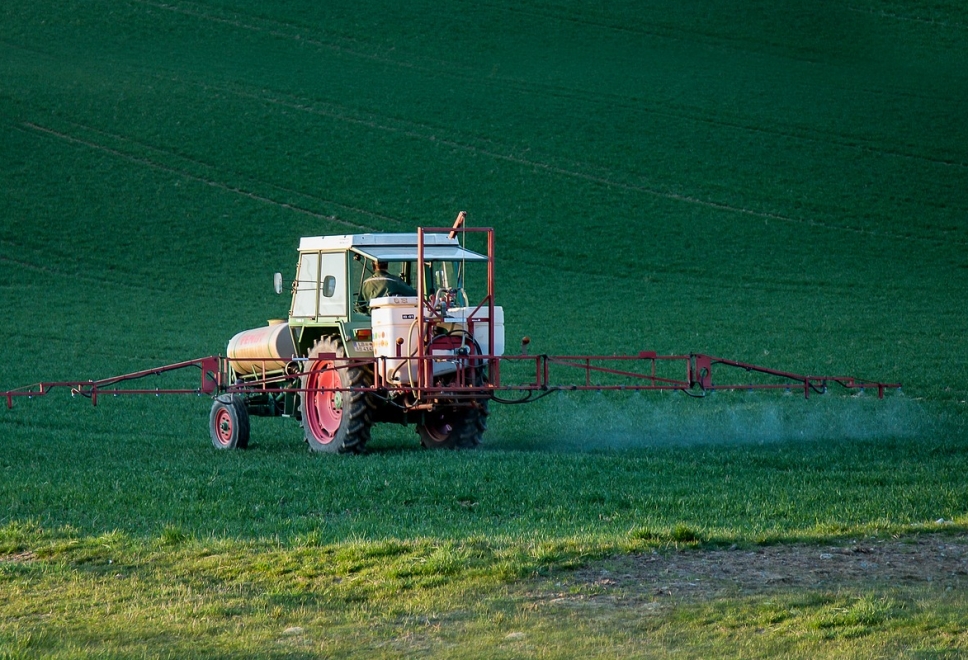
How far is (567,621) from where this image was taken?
857 centimetres

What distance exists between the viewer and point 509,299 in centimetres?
3903

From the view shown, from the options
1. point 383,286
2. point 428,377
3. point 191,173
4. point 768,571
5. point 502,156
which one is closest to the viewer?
point 768,571

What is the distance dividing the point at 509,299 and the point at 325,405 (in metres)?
21.2

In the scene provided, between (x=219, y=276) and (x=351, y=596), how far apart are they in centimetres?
3305

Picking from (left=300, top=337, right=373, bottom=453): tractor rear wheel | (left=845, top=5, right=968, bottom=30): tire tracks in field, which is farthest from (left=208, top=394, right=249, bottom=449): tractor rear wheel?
(left=845, top=5, right=968, bottom=30): tire tracks in field

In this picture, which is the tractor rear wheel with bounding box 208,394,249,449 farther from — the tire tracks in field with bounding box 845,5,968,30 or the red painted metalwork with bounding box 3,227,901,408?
Answer: the tire tracks in field with bounding box 845,5,968,30

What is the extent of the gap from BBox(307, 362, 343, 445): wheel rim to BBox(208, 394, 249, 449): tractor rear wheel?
117 centimetres

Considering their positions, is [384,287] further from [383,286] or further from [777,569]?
[777,569]

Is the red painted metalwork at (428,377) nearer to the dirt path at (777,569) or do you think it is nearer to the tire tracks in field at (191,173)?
the dirt path at (777,569)

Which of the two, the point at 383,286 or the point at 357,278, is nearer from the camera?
the point at 383,286

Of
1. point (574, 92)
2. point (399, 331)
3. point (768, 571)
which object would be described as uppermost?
point (574, 92)

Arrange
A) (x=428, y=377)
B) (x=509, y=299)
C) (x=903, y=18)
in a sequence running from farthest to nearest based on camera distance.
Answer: (x=903, y=18) < (x=509, y=299) < (x=428, y=377)

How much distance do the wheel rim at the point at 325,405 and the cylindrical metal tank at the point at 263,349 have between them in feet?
2.13

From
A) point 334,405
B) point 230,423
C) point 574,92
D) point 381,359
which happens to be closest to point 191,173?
point 574,92
